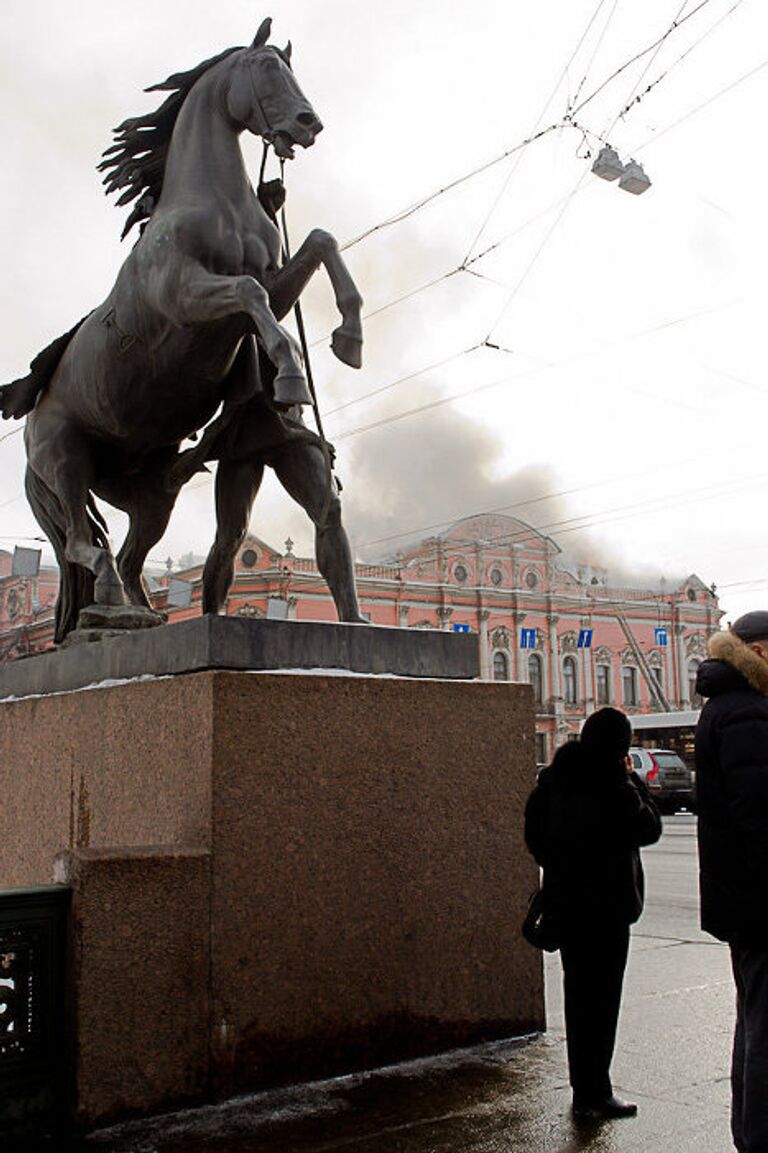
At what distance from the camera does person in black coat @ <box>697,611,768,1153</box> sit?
2.87 m

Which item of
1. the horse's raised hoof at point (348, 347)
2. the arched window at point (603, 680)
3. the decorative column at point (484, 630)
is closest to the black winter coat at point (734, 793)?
the horse's raised hoof at point (348, 347)

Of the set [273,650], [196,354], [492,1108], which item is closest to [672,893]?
[492,1108]

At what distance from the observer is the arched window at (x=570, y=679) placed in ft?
187

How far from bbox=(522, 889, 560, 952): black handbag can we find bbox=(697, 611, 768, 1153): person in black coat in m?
0.68

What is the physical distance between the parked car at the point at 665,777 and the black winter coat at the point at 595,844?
78.1ft

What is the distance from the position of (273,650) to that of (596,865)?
4.30 ft

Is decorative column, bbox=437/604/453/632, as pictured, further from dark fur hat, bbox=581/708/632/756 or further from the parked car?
dark fur hat, bbox=581/708/632/756

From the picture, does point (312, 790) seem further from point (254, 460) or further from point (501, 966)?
point (254, 460)

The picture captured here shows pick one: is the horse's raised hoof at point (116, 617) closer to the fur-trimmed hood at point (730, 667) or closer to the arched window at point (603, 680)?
the fur-trimmed hood at point (730, 667)

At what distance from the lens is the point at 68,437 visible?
5.42 m

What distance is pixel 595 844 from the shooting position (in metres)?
3.59

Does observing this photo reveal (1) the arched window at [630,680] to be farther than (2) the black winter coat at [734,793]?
Yes

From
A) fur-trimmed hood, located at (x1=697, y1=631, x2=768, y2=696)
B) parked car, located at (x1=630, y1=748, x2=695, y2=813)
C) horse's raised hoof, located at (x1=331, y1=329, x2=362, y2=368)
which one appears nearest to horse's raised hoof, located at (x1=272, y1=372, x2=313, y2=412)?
horse's raised hoof, located at (x1=331, y1=329, x2=362, y2=368)

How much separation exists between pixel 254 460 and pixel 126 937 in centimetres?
235
